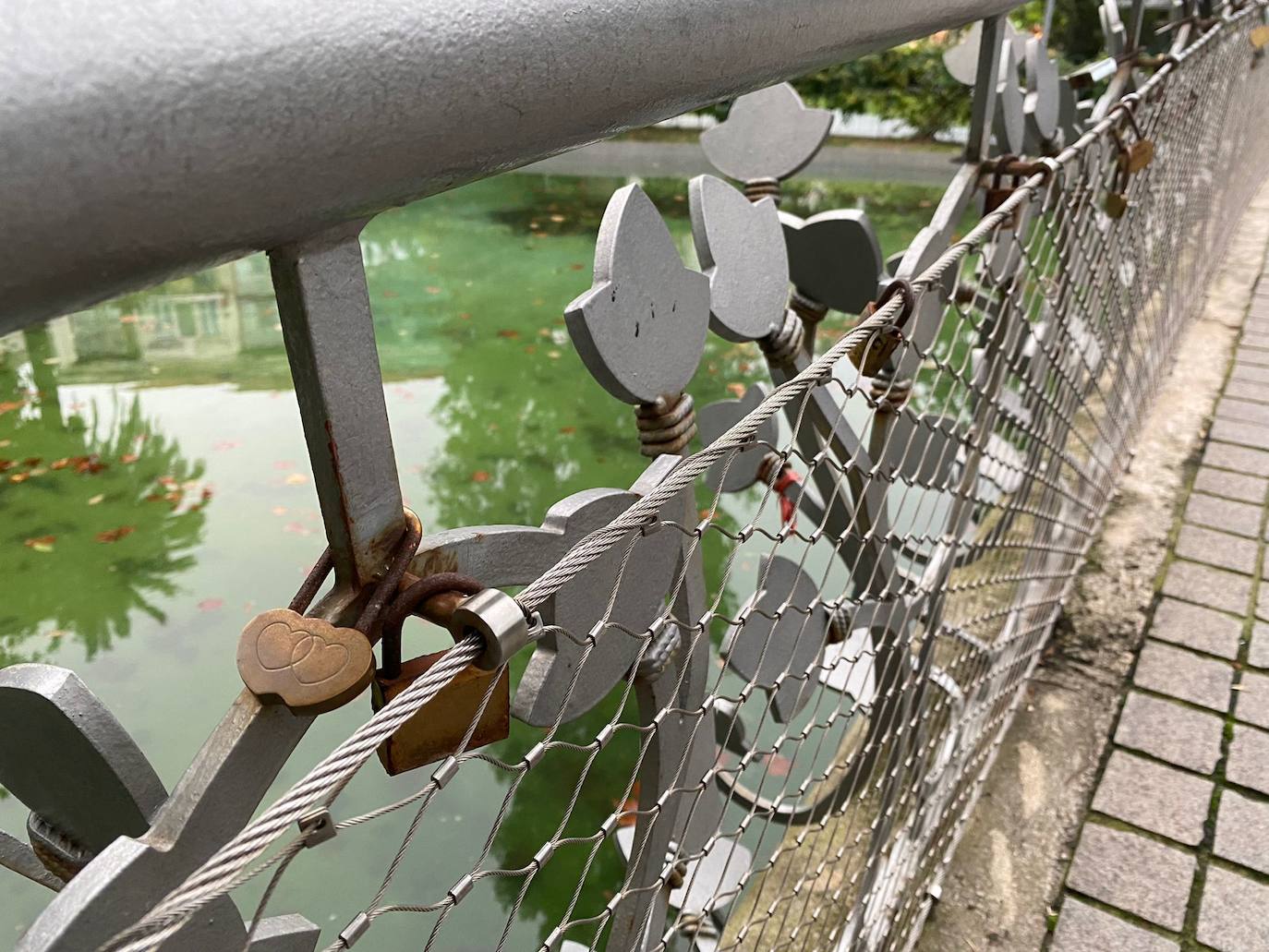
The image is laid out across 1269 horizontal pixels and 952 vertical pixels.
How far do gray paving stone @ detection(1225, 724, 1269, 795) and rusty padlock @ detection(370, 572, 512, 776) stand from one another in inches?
88.8

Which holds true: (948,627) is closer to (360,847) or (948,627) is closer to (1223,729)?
(1223,729)

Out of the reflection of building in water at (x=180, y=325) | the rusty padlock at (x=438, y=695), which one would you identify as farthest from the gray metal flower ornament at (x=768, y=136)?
the reflection of building in water at (x=180, y=325)

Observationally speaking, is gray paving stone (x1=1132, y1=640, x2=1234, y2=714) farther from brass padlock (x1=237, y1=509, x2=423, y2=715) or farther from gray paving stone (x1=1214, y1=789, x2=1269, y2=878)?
brass padlock (x1=237, y1=509, x2=423, y2=715)

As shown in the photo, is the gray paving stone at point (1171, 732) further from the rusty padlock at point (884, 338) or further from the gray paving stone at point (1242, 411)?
the gray paving stone at point (1242, 411)

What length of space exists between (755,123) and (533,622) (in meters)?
1.26

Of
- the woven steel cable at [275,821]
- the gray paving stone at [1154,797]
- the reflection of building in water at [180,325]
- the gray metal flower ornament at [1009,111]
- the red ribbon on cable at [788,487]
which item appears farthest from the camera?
the reflection of building in water at [180,325]

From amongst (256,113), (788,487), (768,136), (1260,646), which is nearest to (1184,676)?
(1260,646)

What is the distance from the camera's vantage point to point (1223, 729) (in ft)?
8.00

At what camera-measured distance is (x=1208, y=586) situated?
2965 millimetres

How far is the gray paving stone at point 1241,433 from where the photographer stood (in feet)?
12.4

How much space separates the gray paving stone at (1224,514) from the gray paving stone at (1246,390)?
96 cm

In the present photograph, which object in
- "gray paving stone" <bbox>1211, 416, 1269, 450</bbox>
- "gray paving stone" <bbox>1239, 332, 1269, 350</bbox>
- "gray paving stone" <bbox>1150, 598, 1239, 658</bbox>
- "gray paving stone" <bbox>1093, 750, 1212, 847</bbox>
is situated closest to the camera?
"gray paving stone" <bbox>1093, 750, 1212, 847</bbox>

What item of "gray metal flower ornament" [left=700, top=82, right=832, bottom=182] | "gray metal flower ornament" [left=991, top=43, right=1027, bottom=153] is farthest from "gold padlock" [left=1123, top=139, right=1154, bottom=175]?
"gray metal flower ornament" [left=700, top=82, right=832, bottom=182]

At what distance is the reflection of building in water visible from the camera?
5.67 m
